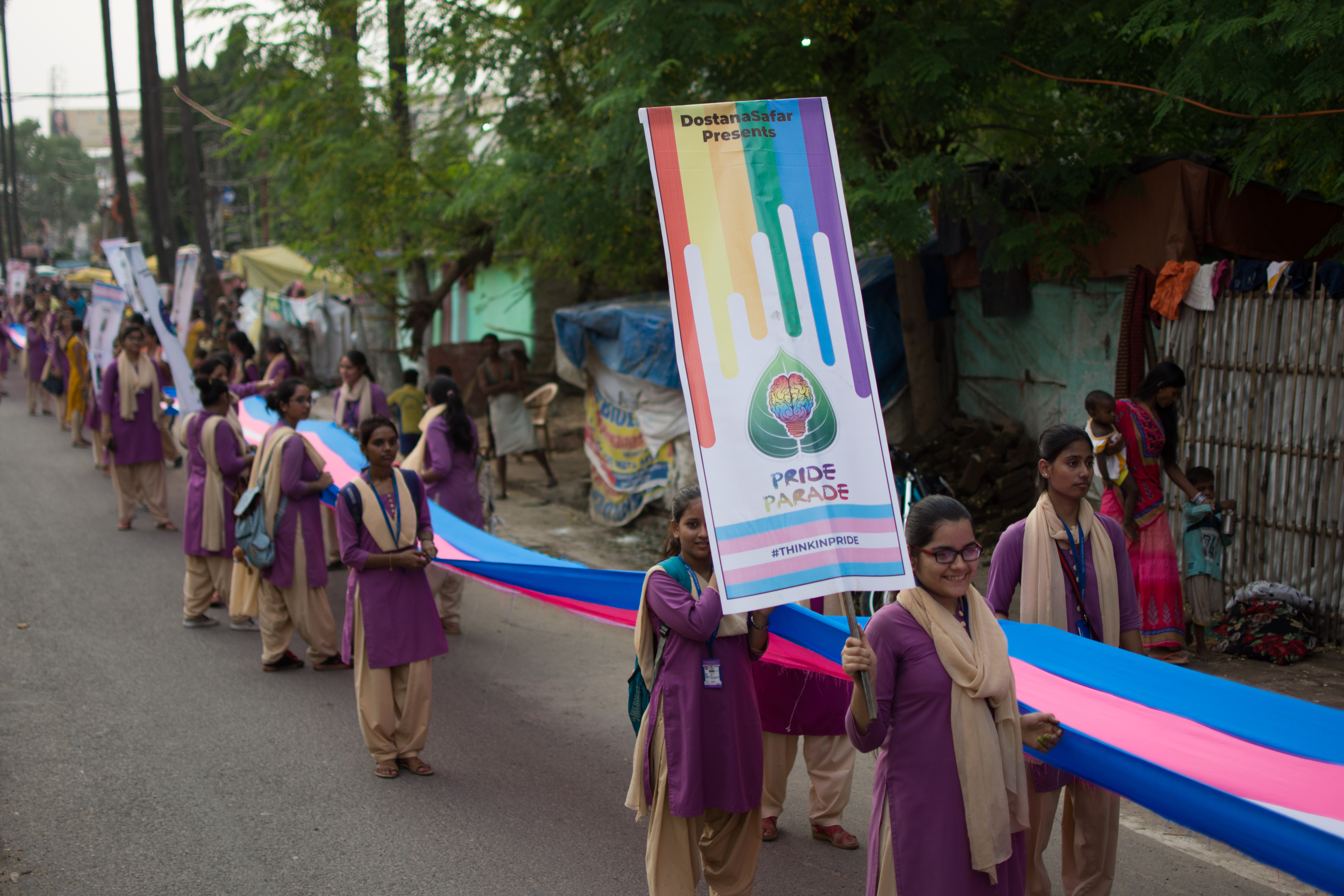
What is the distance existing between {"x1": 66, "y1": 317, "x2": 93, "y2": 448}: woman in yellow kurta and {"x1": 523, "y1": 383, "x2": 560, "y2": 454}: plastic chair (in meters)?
5.98

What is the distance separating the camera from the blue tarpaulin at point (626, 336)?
33.9 feet

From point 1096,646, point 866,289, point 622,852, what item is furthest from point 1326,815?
point 866,289

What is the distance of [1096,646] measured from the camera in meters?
3.48

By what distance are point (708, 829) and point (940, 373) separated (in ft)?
25.7

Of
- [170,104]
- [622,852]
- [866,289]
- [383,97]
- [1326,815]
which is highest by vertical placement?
[170,104]

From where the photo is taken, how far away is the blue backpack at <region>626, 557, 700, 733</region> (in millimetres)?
3492

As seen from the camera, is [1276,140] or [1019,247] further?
[1019,247]

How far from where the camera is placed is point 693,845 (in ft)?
11.7

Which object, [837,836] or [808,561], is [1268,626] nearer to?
[837,836]

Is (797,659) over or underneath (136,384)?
underneath

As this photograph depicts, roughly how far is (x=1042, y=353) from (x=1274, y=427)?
272cm

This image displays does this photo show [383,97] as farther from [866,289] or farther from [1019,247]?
[1019,247]

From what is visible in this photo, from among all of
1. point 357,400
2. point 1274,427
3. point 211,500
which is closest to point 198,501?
point 211,500

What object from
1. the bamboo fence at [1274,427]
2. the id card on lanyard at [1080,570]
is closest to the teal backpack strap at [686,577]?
the id card on lanyard at [1080,570]
